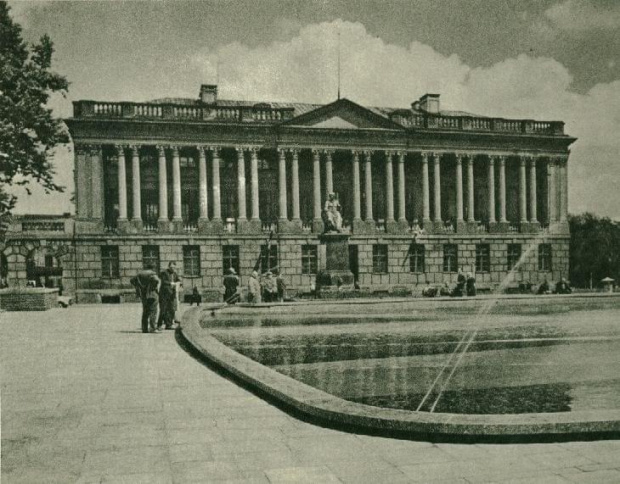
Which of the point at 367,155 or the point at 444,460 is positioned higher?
the point at 367,155

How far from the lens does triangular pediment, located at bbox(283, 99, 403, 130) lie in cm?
4666

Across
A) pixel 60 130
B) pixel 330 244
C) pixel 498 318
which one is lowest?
pixel 498 318

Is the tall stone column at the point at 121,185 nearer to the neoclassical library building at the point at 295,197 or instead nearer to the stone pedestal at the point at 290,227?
the neoclassical library building at the point at 295,197

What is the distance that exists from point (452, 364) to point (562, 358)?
2.18 meters

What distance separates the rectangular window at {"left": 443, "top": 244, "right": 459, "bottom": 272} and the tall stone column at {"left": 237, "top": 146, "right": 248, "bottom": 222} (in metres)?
15.4

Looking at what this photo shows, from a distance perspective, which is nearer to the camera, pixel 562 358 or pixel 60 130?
pixel 562 358

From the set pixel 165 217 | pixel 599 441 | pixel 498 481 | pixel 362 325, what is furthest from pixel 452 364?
pixel 165 217

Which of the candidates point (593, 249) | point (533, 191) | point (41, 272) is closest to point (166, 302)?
point (41, 272)

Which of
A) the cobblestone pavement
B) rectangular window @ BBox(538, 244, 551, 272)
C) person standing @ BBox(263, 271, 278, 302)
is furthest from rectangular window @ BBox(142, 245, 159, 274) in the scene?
the cobblestone pavement

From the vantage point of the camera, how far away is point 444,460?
220 inches

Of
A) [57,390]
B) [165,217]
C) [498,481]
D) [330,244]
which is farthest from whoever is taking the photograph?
[165,217]

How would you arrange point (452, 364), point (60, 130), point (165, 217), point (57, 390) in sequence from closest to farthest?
point (57, 390) → point (452, 364) → point (60, 130) → point (165, 217)

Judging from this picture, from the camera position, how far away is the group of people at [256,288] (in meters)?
29.7

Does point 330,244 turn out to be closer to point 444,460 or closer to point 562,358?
point 562,358
